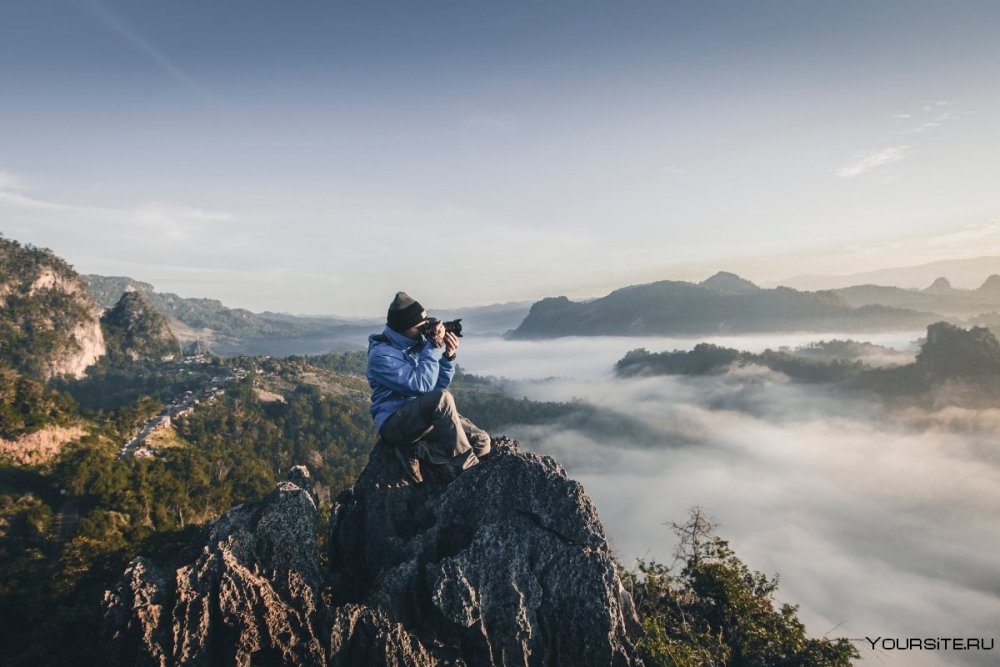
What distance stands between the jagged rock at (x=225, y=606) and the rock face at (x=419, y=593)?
0.8 inches

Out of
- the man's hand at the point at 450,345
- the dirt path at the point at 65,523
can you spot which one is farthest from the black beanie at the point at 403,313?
A: the dirt path at the point at 65,523

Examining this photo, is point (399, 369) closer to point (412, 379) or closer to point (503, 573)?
point (412, 379)

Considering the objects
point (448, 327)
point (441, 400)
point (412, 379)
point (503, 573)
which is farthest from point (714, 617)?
point (448, 327)

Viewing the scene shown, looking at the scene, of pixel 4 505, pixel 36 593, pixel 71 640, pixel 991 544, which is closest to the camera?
pixel 71 640

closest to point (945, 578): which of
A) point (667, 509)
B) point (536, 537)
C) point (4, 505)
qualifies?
point (667, 509)

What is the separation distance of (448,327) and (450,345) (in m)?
0.50

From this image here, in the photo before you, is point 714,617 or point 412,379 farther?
point 714,617

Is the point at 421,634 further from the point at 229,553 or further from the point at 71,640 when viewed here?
the point at 71,640

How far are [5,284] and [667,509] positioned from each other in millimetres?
242306

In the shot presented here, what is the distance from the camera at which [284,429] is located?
151125 mm

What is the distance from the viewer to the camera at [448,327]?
10.6 metres

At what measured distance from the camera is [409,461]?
1198cm

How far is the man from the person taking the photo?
10297 mm

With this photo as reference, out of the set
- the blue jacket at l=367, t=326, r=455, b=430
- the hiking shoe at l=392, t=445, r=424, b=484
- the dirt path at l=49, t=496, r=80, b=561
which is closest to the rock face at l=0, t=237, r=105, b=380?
the dirt path at l=49, t=496, r=80, b=561
